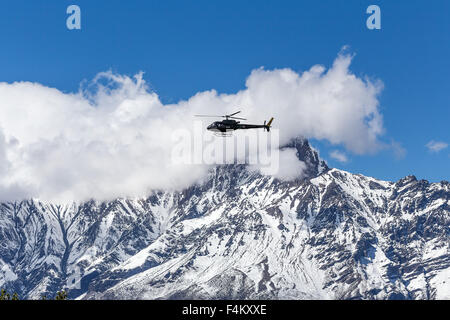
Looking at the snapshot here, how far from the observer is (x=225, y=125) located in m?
179
